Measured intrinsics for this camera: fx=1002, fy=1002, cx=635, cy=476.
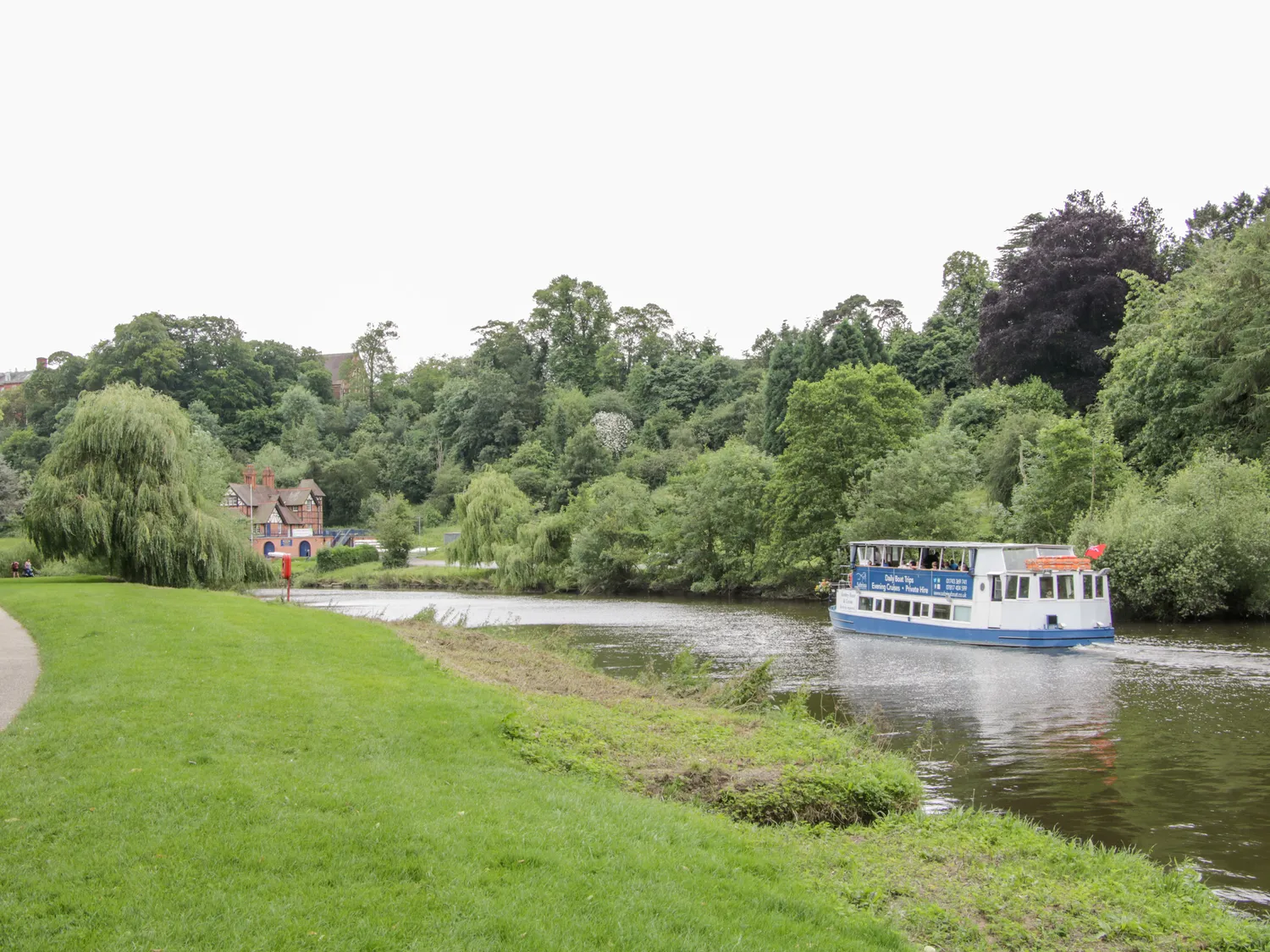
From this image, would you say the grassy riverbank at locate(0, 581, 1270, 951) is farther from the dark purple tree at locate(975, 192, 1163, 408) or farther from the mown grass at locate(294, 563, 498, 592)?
the dark purple tree at locate(975, 192, 1163, 408)

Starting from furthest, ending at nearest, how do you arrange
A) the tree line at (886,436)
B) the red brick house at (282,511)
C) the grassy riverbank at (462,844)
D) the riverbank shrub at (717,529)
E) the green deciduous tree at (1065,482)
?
the red brick house at (282,511), the riverbank shrub at (717,529), the green deciduous tree at (1065,482), the tree line at (886,436), the grassy riverbank at (462,844)

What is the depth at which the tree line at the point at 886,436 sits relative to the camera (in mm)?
46312

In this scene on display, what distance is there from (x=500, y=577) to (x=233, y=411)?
2950 inches

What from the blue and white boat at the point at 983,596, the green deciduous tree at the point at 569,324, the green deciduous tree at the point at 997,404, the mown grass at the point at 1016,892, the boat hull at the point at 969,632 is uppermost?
the green deciduous tree at the point at 569,324

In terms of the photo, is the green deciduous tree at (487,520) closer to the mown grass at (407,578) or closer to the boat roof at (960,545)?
the mown grass at (407,578)

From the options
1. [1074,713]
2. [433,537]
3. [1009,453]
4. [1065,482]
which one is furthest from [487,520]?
[1074,713]

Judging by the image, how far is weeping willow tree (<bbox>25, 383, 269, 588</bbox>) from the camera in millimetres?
33750

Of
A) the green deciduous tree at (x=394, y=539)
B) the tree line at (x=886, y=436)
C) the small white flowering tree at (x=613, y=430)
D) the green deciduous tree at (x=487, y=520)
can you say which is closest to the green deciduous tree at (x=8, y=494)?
the tree line at (x=886, y=436)

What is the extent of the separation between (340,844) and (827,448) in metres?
50.3

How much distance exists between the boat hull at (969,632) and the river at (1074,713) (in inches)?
18.3

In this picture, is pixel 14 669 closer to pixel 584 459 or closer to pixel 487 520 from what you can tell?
pixel 487 520

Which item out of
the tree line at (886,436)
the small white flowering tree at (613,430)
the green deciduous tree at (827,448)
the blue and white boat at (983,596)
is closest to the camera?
the blue and white boat at (983,596)

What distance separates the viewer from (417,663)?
65.7ft

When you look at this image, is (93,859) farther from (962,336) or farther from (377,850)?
(962,336)
